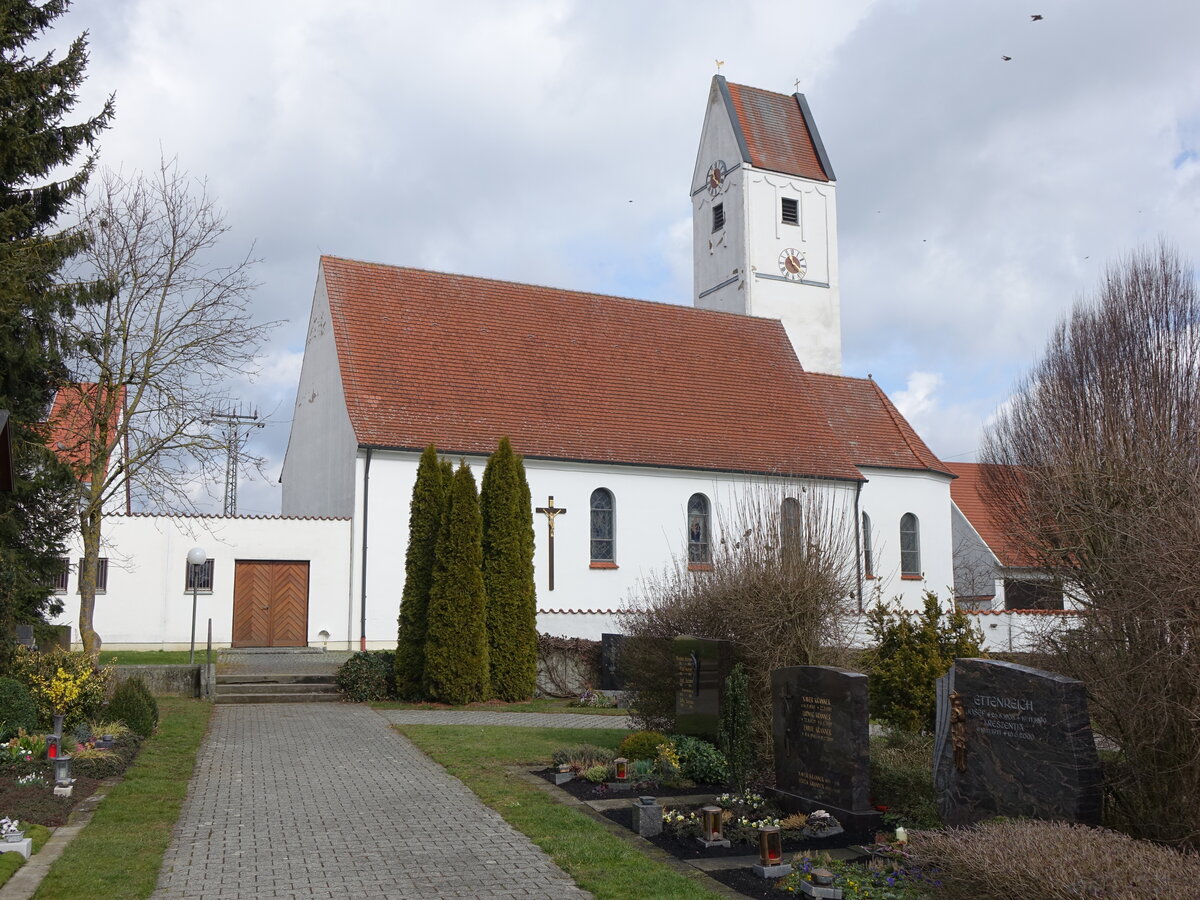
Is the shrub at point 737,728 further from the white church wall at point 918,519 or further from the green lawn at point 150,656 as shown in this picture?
the white church wall at point 918,519

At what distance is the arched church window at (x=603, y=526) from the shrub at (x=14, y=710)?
50.3ft

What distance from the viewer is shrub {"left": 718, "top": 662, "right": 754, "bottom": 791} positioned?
381 inches

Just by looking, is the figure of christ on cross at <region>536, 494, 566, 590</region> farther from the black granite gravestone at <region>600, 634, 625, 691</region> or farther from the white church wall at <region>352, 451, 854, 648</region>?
the black granite gravestone at <region>600, 634, 625, 691</region>

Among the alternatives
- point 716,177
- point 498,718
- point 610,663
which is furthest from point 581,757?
point 716,177

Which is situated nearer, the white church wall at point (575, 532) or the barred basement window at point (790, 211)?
the white church wall at point (575, 532)

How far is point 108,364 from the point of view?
16.5 m

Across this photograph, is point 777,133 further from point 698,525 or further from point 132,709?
Result: point 132,709

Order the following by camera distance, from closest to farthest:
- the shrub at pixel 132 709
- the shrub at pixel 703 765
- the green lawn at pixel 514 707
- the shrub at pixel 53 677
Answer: the shrub at pixel 703 765 → the shrub at pixel 53 677 → the shrub at pixel 132 709 → the green lawn at pixel 514 707

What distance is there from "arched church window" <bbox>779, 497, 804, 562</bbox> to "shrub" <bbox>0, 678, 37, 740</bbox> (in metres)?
8.81

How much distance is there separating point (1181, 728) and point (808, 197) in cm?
3357

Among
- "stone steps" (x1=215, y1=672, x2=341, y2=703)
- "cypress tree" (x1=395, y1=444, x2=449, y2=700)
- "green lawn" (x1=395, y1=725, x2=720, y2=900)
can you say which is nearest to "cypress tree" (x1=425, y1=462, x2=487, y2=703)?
"cypress tree" (x1=395, y1=444, x2=449, y2=700)

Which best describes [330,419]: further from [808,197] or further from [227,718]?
[808,197]

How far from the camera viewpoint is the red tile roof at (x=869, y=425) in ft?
101

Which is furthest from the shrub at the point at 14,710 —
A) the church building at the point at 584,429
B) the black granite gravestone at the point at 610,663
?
the church building at the point at 584,429
